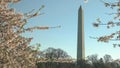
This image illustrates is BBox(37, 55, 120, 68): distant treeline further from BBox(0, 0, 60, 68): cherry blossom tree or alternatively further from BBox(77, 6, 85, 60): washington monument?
BBox(77, 6, 85, 60): washington monument

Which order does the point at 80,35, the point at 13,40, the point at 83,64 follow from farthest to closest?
the point at 80,35 < the point at 83,64 < the point at 13,40

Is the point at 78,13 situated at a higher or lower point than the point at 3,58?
higher

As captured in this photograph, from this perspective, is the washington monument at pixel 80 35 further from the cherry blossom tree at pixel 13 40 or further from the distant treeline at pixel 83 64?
the cherry blossom tree at pixel 13 40

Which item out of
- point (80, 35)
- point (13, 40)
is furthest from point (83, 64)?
point (80, 35)

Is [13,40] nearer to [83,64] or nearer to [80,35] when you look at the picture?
[83,64]

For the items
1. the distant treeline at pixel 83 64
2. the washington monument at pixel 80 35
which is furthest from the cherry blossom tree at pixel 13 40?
the washington monument at pixel 80 35

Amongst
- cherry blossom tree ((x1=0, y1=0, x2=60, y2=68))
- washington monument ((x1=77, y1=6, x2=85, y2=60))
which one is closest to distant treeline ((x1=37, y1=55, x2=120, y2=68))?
cherry blossom tree ((x1=0, y1=0, x2=60, y2=68))

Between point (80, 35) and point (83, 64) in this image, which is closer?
point (83, 64)

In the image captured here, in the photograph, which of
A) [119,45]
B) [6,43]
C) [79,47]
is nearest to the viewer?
[119,45]

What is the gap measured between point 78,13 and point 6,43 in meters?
30.6

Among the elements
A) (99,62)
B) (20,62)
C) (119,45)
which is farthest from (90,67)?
(119,45)

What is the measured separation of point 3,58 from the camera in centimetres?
892

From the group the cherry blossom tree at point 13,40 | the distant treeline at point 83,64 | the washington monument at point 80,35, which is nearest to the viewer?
the cherry blossom tree at point 13,40

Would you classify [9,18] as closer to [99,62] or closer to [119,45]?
[119,45]
